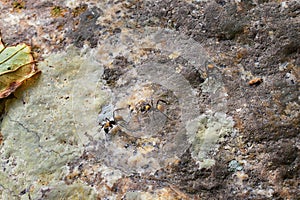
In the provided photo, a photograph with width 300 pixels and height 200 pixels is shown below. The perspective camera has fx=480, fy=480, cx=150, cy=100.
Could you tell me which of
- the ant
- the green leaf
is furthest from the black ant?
the green leaf

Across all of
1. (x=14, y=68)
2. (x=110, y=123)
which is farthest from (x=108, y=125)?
(x=14, y=68)

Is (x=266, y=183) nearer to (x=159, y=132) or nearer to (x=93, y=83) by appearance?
(x=159, y=132)

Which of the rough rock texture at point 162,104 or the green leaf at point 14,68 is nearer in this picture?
the rough rock texture at point 162,104

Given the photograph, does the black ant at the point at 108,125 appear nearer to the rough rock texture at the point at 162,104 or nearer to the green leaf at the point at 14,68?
the rough rock texture at the point at 162,104

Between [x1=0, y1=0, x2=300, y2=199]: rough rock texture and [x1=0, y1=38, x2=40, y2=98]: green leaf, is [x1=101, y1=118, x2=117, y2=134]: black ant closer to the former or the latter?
[x1=0, y1=0, x2=300, y2=199]: rough rock texture

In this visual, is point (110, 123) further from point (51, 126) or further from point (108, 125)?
Answer: point (51, 126)

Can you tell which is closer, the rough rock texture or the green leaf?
the rough rock texture

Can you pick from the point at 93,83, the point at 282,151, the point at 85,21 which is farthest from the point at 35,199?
the point at 282,151

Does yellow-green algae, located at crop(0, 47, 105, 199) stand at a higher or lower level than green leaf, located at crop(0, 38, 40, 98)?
lower

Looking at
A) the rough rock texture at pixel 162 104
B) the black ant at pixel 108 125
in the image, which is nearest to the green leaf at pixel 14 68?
the rough rock texture at pixel 162 104
